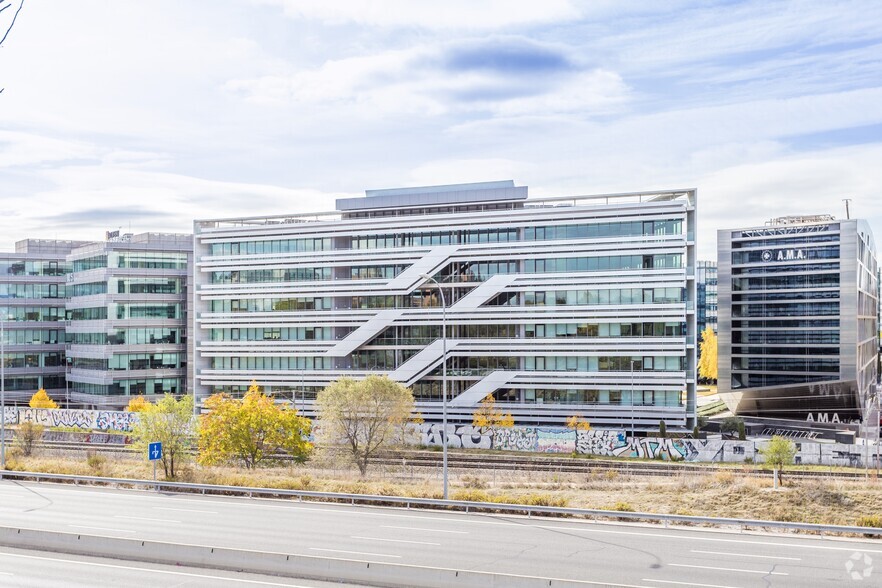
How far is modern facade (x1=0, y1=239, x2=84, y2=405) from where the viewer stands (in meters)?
104

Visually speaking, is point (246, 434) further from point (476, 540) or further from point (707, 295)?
point (707, 295)

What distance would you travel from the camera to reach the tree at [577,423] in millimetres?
71125

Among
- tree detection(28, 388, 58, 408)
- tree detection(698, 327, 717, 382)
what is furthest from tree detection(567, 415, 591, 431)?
tree detection(698, 327, 717, 382)

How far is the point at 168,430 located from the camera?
43.6m

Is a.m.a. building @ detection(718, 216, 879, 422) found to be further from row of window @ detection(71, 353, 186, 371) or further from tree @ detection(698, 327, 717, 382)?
row of window @ detection(71, 353, 186, 371)

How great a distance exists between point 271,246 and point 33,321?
40.3 m

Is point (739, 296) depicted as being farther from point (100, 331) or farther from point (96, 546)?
point (96, 546)

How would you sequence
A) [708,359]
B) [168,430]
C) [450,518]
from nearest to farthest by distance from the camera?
[450,518] < [168,430] < [708,359]

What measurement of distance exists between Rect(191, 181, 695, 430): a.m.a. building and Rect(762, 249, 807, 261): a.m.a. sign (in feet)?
82.7

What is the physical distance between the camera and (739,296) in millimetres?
100750

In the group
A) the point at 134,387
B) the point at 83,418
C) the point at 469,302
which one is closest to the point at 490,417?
the point at 469,302

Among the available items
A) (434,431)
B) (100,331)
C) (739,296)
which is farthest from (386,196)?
(739,296)

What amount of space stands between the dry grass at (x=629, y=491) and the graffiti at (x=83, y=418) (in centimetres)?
3261

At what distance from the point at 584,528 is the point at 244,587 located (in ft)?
40.2
